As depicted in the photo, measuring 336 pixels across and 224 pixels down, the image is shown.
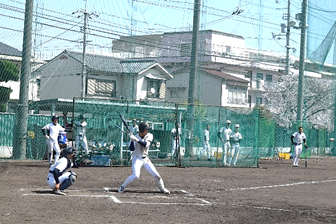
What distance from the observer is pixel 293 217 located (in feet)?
33.6

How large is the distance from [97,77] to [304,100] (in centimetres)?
1786

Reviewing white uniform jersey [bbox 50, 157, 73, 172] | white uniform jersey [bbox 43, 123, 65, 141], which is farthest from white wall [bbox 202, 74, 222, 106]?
white uniform jersey [bbox 50, 157, 73, 172]

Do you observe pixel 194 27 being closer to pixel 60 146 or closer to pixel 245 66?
pixel 60 146

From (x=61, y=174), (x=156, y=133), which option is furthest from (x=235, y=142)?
(x=61, y=174)

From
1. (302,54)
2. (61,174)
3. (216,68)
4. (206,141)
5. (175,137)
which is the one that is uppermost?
(216,68)

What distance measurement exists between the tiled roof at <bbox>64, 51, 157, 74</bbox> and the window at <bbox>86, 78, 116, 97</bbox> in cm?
114

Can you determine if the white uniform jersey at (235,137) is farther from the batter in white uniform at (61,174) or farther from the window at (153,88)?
the window at (153,88)

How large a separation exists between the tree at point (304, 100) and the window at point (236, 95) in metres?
3.97

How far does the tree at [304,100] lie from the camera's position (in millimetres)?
49875

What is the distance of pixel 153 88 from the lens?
153ft

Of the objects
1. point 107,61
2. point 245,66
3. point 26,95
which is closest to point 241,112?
point 26,95

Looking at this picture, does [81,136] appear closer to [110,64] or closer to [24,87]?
[24,87]

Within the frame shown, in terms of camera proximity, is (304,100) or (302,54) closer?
(302,54)

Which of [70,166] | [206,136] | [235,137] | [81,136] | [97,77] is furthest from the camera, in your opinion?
[97,77]
